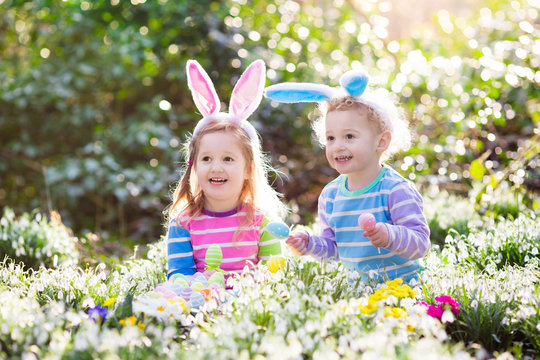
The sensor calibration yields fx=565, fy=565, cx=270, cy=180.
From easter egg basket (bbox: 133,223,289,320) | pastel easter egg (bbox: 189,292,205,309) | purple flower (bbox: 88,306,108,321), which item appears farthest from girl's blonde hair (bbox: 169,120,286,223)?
purple flower (bbox: 88,306,108,321)

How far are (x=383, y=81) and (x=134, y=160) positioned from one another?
2398mm

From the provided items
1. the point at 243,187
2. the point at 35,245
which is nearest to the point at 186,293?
the point at 243,187

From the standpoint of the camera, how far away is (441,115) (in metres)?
4.63

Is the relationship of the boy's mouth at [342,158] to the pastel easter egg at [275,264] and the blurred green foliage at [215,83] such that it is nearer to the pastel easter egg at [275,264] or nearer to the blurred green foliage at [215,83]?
the pastel easter egg at [275,264]

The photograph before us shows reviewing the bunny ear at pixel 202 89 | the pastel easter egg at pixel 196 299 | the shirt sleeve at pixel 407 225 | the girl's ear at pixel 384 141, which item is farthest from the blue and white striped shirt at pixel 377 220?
the bunny ear at pixel 202 89

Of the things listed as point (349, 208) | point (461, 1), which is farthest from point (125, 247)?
point (461, 1)

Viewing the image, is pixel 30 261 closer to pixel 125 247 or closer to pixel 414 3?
pixel 125 247

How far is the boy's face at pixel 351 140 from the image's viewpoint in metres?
2.49

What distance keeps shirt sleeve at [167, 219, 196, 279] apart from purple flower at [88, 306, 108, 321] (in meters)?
0.63

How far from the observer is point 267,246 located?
2770 mm

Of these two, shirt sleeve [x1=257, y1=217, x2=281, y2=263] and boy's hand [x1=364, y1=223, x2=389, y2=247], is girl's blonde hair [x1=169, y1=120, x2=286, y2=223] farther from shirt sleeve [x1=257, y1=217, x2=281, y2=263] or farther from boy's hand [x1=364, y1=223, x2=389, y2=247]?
boy's hand [x1=364, y1=223, x2=389, y2=247]

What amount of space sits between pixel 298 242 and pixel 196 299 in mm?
536

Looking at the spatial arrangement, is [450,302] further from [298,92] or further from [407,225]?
[298,92]

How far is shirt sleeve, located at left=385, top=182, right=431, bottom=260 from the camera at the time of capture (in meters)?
2.27
